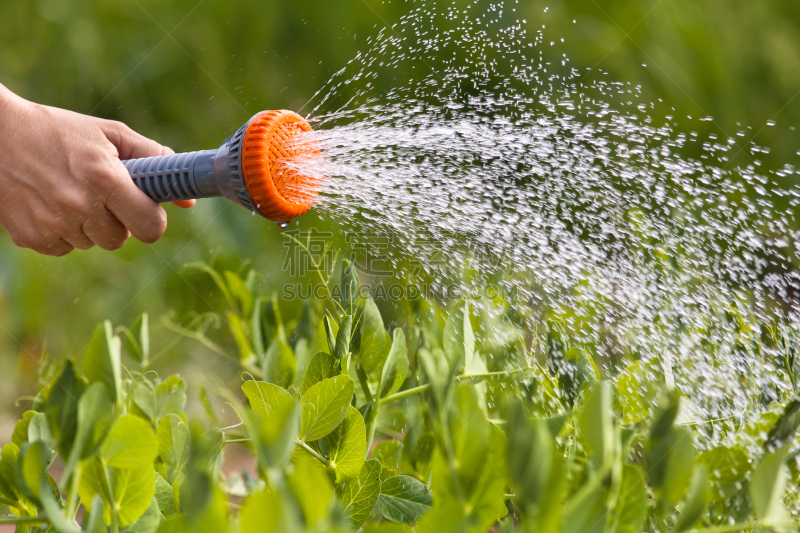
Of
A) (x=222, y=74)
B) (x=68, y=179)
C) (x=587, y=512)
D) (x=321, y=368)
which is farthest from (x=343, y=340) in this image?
(x=222, y=74)

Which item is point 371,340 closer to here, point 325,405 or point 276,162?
point 325,405

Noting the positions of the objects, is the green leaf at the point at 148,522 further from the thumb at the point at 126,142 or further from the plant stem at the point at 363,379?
the thumb at the point at 126,142

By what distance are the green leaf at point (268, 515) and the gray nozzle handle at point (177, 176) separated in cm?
33

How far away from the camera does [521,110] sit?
0.77m

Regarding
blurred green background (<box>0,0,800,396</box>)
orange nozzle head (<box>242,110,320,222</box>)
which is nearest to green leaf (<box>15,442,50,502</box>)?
orange nozzle head (<box>242,110,320,222</box>)

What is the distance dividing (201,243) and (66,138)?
47 centimetres

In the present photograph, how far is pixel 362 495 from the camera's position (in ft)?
0.59

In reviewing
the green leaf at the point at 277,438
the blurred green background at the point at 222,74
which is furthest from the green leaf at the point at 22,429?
the blurred green background at the point at 222,74

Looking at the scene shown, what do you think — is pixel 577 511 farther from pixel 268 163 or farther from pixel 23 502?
pixel 268 163

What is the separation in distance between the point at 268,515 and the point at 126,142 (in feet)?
1.63

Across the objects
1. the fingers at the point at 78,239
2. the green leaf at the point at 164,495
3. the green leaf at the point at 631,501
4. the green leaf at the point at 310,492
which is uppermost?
the green leaf at the point at 631,501

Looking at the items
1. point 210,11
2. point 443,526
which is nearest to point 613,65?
point 210,11

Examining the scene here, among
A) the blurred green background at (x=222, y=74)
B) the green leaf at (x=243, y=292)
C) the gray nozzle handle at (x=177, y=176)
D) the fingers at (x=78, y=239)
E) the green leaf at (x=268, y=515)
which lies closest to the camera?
the green leaf at (x=268, y=515)

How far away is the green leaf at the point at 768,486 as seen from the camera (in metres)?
0.12
